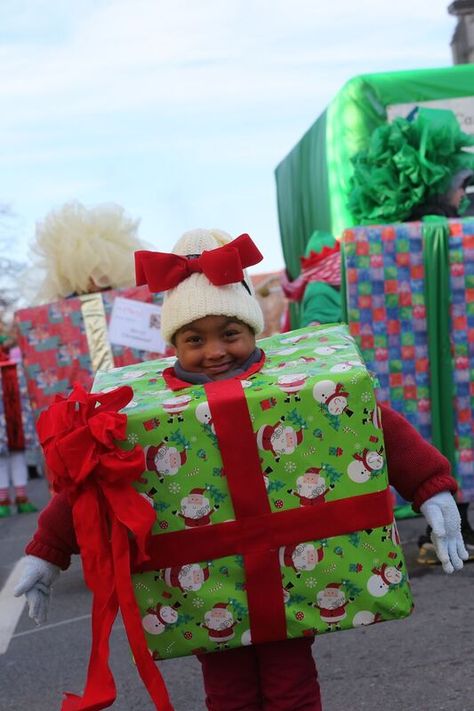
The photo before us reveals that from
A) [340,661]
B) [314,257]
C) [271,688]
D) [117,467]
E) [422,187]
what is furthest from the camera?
[314,257]

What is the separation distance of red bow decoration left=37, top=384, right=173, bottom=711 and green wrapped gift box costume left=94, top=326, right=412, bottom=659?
0.07 metres

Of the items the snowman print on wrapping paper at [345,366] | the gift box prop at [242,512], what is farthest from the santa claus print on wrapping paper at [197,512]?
the snowman print on wrapping paper at [345,366]

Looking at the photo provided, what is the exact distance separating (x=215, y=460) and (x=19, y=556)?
4975 millimetres

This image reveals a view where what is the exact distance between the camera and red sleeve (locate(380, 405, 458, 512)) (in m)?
2.87

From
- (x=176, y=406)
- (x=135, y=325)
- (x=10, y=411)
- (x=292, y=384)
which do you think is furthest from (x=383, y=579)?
(x=10, y=411)

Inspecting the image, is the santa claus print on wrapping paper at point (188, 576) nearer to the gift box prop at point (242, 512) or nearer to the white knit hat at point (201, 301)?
the gift box prop at point (242, 512)

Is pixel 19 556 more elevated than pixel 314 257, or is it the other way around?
pixel 314 257

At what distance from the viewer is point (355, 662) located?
420cm

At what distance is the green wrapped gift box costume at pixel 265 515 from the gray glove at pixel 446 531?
0.12m

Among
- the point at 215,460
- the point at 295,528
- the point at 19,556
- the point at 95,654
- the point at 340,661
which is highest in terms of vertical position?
the point at 215,460

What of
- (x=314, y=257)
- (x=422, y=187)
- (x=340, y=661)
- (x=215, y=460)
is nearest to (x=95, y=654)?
(x=215, y=460)

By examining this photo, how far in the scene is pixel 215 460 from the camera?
2.68 meters

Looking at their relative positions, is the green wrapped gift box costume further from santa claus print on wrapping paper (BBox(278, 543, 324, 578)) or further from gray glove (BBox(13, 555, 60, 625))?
gray glove (BBox(13, 555, 60, 625))

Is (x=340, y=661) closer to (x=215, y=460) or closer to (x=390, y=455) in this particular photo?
(x=390, y=455)
